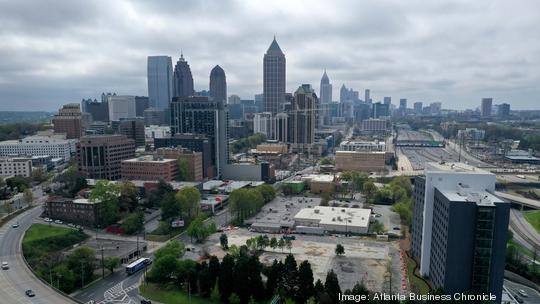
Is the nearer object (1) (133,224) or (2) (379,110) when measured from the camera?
(1) (133,224)

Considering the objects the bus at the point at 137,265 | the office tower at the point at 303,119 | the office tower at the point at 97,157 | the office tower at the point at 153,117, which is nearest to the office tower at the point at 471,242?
the bus at the point at 137,265

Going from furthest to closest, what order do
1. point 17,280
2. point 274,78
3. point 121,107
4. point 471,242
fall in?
point 121,107 → point 274,78 → point 17,280 → point 471,242

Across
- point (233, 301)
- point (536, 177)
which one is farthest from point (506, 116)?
point (233, 301)

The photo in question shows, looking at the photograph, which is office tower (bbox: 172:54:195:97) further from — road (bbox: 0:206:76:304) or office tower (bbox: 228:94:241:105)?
road (bbox: 0:206:76:304)

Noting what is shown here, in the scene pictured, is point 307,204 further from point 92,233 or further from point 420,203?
point 92,233

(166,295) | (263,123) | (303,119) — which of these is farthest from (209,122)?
(263,123)

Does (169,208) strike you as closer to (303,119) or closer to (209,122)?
(209,122)
